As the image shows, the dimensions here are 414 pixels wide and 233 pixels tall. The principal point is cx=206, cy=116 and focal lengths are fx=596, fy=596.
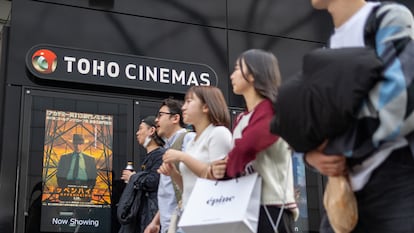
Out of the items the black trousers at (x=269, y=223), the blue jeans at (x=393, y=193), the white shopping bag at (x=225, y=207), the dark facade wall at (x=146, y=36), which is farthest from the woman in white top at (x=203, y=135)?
the dark facade wall at (x=146, y=36)

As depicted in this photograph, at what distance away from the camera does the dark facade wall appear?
700cm

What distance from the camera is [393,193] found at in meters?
2.04

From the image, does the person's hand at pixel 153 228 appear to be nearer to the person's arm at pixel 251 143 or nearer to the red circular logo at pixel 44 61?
the person's arm at pixel 251 143

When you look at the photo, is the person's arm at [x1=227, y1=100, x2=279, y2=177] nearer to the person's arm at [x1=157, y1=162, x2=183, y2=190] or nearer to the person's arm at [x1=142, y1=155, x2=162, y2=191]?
the person's arm at [x1=157, y1=162, x2=183, y2=190]

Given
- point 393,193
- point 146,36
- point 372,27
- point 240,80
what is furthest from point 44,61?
point 393,193

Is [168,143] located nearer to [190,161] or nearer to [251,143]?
[190,161]

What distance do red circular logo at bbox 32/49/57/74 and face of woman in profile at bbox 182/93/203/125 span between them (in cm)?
373

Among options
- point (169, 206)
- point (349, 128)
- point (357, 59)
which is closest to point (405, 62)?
point (357, 59)

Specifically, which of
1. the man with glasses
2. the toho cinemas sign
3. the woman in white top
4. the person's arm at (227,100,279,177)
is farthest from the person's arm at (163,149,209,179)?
the toho cinemas sign

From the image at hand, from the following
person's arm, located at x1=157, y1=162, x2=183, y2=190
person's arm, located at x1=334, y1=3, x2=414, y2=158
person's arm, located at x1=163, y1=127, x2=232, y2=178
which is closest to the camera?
person's arm, located at x1=334, y1=3, x2=414, y2=158

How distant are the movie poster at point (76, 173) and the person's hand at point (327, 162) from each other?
5152 millimetres

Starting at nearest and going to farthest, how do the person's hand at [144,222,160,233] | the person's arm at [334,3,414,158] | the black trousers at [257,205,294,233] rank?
the person's arm at [334,3,414,158] < the black trousers at [257,205,294,233] < the person's hand at [144,222,160,233]

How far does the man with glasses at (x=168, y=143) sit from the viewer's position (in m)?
4.50

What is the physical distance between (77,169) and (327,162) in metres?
5.38
